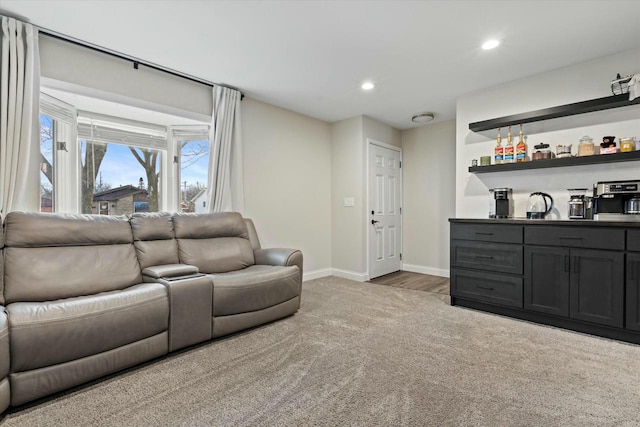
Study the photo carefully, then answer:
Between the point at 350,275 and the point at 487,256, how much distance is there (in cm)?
206

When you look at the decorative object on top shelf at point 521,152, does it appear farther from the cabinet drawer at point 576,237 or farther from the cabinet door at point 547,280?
the cabinet door at point 547,280

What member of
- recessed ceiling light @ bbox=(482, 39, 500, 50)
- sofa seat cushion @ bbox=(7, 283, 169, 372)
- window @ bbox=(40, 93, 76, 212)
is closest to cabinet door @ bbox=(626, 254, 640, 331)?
recessed ceiling light @ bbox=(482, 39, 500, 50)

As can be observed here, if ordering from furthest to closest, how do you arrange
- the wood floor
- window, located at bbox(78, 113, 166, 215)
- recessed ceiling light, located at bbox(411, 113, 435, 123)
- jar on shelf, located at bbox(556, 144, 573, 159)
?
recessed ceiling light, located at bbox(411, 113, 435, 123) → the wood floor → window, located at bbox(78, 113, 166, 215) → jar on shelf, located at bbox(556, 144, 573, 159)

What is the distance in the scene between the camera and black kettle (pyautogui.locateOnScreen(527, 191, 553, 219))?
3117 mm

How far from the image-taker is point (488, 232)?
312cm

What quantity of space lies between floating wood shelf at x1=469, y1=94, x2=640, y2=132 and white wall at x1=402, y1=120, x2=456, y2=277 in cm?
135

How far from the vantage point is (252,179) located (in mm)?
3971

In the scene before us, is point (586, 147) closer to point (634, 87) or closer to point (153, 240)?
point (634, 87)

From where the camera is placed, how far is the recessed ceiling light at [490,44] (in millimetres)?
2562

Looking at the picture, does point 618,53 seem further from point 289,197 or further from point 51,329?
point 51,329

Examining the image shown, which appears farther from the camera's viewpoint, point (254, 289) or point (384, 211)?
point (384, 211)

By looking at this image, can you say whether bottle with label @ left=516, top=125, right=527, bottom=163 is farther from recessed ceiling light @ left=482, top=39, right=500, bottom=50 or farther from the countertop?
recessed ceiling light @ left=482, top=39, right=500, bottom=50

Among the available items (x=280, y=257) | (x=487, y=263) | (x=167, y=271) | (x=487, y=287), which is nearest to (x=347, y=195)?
(x=280, y=257)

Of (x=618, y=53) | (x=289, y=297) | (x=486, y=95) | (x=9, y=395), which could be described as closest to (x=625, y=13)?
(x=618, y=53)
